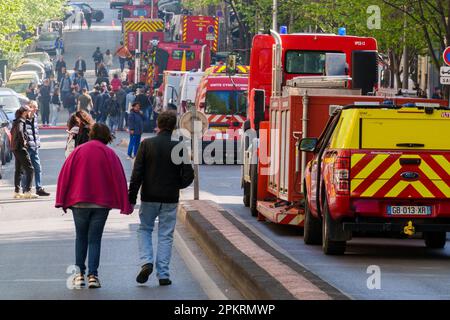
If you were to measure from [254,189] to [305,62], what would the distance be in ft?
10.9

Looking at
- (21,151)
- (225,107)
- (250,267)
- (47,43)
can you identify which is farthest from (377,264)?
(47,43)

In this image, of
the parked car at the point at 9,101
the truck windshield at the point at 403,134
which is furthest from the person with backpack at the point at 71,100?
the truck windshield at the point at 403,134

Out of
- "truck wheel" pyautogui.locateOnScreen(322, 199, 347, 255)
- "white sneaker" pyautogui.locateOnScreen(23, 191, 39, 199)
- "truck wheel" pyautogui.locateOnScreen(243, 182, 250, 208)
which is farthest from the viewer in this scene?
"white sneaker" pyautogui.locateOnScreen(23, 191, 39, 199)

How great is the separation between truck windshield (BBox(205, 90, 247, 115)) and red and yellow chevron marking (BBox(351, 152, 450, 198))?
78.5ft

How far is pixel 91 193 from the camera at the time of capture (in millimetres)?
15102

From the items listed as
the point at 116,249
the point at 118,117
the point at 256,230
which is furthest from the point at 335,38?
the point at 118,117

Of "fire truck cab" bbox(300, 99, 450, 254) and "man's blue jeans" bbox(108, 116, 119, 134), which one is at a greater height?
"fire truck cab" bbox(300, 99, 450, 254)

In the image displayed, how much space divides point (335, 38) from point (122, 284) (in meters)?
12.9

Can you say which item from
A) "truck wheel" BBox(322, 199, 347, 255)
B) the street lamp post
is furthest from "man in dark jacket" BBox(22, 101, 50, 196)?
the street lamp post

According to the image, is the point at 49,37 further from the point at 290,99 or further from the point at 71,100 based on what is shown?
the point at 290,99

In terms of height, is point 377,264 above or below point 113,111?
above

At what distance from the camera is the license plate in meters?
18.2

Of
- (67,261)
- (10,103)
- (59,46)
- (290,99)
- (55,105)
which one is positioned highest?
(290,99)

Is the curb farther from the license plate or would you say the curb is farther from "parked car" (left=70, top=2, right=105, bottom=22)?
"parked car" (left=70, top=2, right=105, bottom=22)
